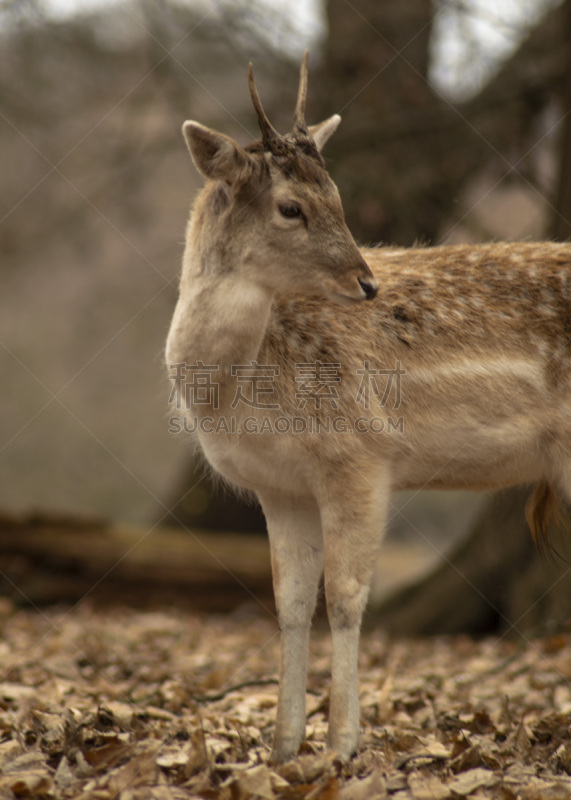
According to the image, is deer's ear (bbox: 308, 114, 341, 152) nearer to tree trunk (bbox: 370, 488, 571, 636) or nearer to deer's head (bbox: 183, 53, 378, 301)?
deer's head (bbox: 183, 53, 378, 301)

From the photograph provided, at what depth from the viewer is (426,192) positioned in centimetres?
855

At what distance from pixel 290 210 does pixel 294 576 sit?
1.84m

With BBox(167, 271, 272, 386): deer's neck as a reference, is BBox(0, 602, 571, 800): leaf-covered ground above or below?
below

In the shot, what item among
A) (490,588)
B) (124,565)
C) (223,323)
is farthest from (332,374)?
(124,565)

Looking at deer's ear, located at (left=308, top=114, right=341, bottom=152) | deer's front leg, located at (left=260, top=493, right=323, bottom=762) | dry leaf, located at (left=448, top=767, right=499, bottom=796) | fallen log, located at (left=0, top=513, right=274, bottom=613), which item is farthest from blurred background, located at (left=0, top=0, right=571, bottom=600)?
dry leaf, located at (left=448, top=767, right=499, bottom=796)

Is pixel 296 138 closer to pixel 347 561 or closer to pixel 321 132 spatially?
pixel 321 132

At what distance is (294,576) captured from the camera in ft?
13.3

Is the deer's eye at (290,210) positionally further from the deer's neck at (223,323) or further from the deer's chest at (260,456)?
the deer's chest at (260,456)

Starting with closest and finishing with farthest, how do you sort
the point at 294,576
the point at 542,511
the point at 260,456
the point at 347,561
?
the point at 347,561 < the point at 260,456 < the point at 294,576 < the point at 542,511

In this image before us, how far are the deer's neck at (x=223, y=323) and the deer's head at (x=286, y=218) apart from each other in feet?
0.27

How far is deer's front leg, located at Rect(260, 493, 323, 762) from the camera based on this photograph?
12.7 feet

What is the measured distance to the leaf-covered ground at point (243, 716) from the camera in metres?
3.00

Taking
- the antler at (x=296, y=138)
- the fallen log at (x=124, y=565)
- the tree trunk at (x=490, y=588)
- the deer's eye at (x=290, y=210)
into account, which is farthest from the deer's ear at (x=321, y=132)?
the fallen log at (x=124, y=565)

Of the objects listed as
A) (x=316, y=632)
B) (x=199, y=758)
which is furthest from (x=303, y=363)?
(x=316, y=632)
